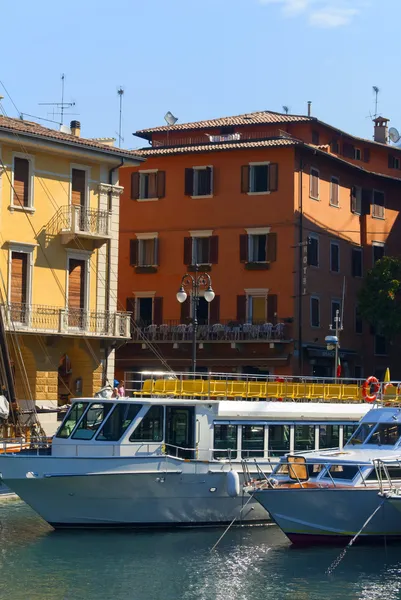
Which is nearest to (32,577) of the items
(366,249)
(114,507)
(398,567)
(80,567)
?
(80,567)

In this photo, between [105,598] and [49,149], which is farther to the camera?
[49,149]

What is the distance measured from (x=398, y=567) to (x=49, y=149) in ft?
78.7

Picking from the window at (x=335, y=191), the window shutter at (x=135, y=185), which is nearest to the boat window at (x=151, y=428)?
the window shutter at (x=135, y=185)

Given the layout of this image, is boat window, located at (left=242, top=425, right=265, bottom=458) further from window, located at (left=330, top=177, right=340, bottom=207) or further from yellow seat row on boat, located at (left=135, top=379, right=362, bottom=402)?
window, located at (left=330, top=177, right=340, bottom=207)

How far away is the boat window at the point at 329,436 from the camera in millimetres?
32656

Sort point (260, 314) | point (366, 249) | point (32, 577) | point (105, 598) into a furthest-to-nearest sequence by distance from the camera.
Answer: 1. point (366, 249)
2. point (260, 314)
3. point (32, 577)
4. point (105, 598)

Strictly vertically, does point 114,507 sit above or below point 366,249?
below

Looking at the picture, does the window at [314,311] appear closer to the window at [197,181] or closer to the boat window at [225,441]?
the window at [197,181]

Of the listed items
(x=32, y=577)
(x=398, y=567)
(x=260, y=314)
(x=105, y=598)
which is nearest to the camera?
(x=105, y=598)

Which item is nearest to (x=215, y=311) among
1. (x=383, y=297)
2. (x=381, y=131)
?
(x=383, y=297)

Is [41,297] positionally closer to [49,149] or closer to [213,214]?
[49,149]

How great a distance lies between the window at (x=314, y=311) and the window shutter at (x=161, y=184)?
8.92 metres

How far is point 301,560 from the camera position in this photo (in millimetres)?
25719

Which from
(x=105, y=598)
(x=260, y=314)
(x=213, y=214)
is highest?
(x=213, y=214)
